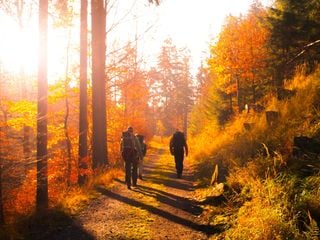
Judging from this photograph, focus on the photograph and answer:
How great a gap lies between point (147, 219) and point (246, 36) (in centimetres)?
1651

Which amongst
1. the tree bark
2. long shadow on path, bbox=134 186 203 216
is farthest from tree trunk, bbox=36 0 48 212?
the tree bark

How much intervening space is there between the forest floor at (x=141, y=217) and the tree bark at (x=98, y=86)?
365 centimetres

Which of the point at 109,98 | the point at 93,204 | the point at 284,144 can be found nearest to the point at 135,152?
the point at 93,204

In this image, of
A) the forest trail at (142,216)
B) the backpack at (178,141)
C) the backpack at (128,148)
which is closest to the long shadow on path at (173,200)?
the forest trail at (142,216)

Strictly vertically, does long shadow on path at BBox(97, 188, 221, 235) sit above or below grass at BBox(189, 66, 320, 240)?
below

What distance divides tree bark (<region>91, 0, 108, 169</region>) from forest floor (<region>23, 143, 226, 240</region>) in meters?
3.65

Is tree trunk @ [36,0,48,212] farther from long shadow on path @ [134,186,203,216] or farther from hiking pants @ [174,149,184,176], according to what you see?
hiking pants @ [174,149,184,176]

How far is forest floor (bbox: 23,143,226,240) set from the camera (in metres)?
6.84

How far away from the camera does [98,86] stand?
49.5 feet

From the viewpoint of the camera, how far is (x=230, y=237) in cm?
601

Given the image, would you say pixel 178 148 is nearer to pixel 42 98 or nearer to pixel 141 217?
pixel 42 98

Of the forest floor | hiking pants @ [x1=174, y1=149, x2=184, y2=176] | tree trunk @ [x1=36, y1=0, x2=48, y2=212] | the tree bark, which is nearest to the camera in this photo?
the forest floor

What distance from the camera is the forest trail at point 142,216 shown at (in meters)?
6.85

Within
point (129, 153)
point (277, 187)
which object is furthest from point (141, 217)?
point (129, 153)
